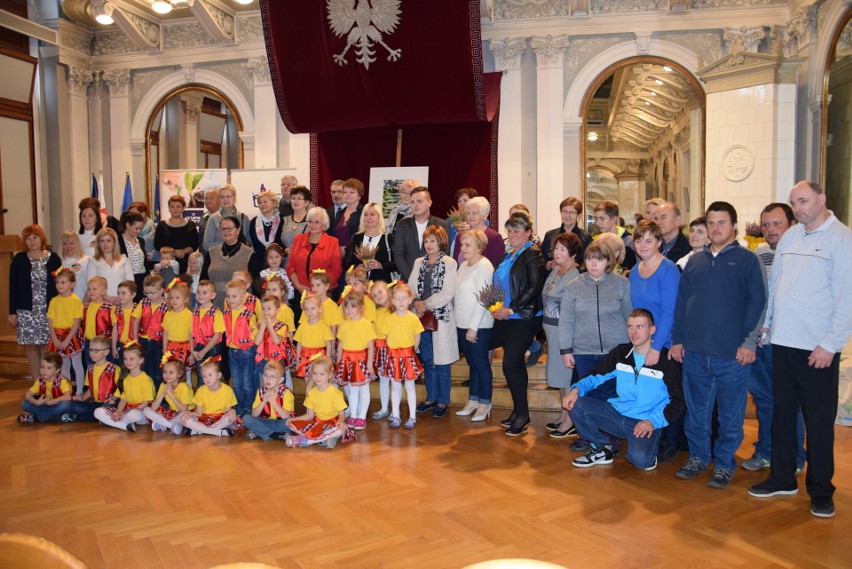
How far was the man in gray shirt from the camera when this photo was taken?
11.0ft

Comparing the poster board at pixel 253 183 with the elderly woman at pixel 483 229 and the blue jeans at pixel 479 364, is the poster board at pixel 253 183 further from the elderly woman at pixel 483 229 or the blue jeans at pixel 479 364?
the blue jeans at pixel 479 364

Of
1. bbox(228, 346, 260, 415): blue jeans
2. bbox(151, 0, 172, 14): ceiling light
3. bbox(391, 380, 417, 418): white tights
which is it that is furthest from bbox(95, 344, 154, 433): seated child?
bbox(151, 0, 172, 14): ceiling light

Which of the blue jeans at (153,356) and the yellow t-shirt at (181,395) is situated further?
the blue jeans at (153,356)

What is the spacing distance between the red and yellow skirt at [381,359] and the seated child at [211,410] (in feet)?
3.60

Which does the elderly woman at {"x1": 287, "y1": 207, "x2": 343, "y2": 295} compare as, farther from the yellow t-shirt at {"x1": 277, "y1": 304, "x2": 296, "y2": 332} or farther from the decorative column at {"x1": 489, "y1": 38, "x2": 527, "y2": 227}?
the decorative column at {"x1": 489, "y1": 38, "x2": 527, "y2": 227}

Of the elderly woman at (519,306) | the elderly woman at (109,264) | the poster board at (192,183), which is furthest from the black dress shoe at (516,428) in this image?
the poster board at (192,183)

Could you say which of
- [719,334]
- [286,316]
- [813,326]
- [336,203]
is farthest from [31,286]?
[813,326]

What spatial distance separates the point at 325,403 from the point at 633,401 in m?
2.06

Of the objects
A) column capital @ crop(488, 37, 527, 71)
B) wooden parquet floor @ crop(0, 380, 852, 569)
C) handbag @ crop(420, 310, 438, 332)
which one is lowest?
wooden parquet floor @ crop(0, 380, 852, 569)

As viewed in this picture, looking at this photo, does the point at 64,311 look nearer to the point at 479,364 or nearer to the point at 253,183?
the point at 253,183

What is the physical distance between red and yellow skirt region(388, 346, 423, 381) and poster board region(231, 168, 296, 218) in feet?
13.9

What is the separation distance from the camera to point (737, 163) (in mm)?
7992

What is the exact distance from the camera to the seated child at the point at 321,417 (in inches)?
184

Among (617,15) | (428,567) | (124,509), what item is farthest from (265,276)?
(617,15)
